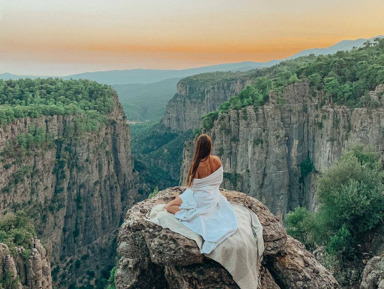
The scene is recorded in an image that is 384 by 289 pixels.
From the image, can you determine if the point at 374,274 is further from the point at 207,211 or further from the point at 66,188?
the point at 66,188

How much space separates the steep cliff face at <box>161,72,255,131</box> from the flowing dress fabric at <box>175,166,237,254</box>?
101312 millimetres

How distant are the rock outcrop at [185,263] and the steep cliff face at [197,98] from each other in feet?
331

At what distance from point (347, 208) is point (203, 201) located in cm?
1115

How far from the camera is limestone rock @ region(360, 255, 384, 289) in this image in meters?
12.8

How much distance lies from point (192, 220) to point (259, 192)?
3394 centimetres

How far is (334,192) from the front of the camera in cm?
1898

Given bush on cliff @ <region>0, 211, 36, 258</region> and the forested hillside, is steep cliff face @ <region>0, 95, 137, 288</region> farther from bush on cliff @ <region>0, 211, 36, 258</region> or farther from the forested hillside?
the forested hillside

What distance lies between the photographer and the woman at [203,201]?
9367 mm

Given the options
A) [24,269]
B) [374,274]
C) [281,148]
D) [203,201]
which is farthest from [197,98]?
[203,201]

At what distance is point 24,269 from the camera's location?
3359 cm

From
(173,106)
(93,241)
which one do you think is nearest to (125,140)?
(93,241)

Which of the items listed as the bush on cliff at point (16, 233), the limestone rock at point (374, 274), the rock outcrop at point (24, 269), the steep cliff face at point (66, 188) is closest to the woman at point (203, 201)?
the limestone rock at point (374, 274)

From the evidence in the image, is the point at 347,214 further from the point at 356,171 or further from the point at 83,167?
the point at 83,167

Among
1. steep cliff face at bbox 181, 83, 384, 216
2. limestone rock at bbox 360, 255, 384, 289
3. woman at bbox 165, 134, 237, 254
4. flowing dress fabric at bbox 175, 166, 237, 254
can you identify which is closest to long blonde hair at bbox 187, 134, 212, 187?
woman at bbox 165, 134, 237, 254
